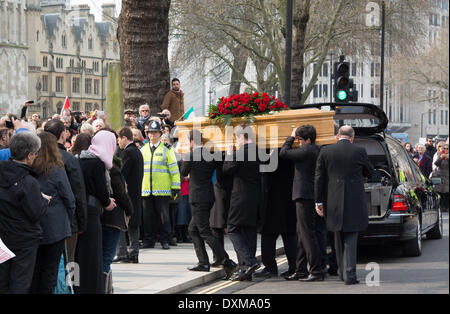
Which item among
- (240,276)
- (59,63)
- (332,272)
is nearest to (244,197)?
(240,276)

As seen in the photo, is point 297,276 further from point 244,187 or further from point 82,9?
point 82,9

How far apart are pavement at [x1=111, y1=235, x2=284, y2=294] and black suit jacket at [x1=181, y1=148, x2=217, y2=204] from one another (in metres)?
0.97

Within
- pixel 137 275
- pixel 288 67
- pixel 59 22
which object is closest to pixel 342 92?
pixel 288 67

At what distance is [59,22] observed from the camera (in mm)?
124562

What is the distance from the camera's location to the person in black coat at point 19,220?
788cm

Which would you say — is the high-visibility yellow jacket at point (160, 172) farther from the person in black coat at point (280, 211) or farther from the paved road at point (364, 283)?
the person in black coat at point (280, 211)

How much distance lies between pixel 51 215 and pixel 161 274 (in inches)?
154

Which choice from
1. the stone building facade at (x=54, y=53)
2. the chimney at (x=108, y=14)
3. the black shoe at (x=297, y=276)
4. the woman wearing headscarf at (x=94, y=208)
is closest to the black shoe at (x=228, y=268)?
the black shoe at (x=297, y=276)

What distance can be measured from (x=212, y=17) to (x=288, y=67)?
51.8 feet

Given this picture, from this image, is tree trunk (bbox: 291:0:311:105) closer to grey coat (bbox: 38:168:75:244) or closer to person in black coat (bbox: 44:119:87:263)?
person in black coat (bbox: 44:119:87:263)

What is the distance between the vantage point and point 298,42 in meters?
29.8

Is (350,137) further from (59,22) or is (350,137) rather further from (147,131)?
(59,22)

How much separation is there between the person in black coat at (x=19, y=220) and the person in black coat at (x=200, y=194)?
4253 mm
